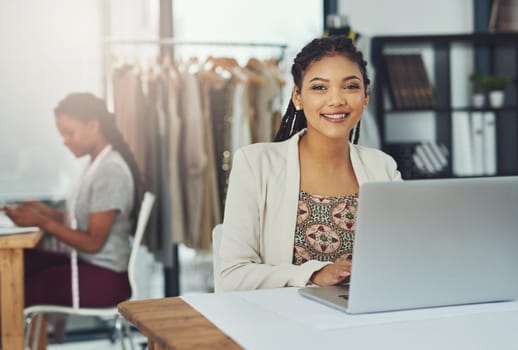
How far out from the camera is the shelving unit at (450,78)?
481 centimetres

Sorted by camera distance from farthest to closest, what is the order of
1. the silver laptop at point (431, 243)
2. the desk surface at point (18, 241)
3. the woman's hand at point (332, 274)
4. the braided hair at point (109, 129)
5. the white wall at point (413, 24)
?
the white wall at point (413, 24) < the braided hair at point (109, 129) < the desk surface at point (18, 241) < the woman's hand at point (332, 274) < the silver laptop at point (431, 243)

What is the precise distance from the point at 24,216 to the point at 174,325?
2.25 meters

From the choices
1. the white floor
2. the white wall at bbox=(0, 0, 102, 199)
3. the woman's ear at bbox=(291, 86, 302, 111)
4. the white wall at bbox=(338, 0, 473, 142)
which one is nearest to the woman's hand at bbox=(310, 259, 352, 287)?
the woman's ear at bbox=(291, 86, 302, 111)

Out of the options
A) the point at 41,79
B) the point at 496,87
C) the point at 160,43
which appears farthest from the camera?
the point at 496,87

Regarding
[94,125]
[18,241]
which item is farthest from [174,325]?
[94,125]

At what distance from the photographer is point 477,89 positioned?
16.5 feet

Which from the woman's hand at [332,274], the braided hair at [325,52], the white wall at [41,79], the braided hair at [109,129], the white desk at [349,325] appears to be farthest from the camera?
the white wall at [41,79]

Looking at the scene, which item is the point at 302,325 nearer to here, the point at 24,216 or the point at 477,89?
the point at 24,216

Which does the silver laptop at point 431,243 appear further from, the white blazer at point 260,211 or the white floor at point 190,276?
the white floor at point 190,276

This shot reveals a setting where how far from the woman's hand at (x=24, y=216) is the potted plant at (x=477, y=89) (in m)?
2.68

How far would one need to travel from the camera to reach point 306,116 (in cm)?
224

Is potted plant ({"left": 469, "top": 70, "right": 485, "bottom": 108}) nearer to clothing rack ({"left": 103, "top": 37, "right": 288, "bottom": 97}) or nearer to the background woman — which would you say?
clothing rack ({"left": 103, "top": 37, "right": 288, "bottom": 97})

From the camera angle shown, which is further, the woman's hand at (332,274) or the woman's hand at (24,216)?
the woman's hand at (24,216)

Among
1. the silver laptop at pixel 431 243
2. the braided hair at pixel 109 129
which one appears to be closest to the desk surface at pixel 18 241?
the braided hair at pixel 109 129
